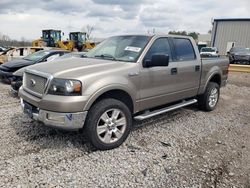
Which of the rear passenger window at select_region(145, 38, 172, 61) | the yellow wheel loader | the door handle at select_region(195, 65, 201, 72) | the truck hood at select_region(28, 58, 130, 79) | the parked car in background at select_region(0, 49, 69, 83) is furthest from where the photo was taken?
the yellow wheel loader

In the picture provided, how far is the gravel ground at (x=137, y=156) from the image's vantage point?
3164 mm

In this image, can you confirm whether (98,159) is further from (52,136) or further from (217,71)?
(217,71)

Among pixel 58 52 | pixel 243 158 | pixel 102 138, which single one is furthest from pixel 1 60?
pixel 243 158

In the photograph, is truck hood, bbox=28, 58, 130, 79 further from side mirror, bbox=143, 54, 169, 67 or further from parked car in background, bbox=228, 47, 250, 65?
parked car in background, bbox=228, 47, 250, 65

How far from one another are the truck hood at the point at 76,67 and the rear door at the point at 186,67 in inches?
57.5

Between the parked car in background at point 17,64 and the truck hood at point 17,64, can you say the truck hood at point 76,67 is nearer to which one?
the parked car in background at point 17,64

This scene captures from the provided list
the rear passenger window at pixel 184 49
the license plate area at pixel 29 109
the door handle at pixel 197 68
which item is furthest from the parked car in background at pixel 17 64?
the door handle at pixel 197 68

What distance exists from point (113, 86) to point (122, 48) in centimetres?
113

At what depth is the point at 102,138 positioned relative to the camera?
387 centimetres

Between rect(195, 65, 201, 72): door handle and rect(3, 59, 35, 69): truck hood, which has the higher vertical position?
rect(195, 65, 201, 72): door handle

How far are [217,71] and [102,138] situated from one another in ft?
12.7

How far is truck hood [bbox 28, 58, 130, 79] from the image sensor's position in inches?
142

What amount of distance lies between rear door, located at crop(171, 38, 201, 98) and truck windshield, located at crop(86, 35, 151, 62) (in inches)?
33.1

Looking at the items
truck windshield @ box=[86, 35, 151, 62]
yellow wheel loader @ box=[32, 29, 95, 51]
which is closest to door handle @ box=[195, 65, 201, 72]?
truck windshield @ box=[86, 35, 151, 62]
